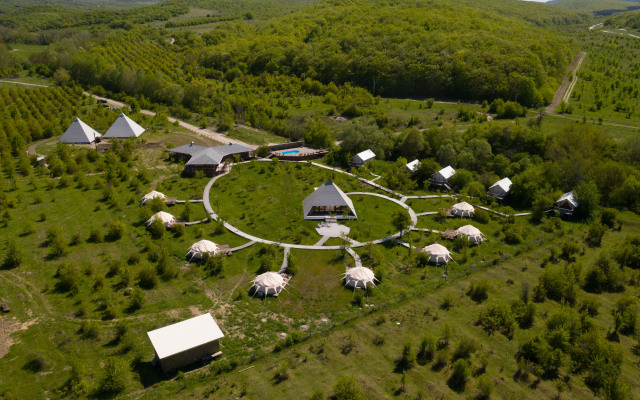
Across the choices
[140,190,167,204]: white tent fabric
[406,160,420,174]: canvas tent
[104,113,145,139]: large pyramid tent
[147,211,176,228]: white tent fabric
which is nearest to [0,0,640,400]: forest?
[406,160,420,174]: canvas tent

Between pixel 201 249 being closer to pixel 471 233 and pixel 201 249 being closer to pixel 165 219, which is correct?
pixel 165 219

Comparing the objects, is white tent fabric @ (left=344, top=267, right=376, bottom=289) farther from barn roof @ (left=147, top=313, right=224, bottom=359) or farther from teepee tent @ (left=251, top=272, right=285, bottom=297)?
barn roof @ (left=147, top=313, right=224, bottom=359)

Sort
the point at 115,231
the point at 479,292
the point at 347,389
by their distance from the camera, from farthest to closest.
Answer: the point at 115,231 < the point at 479,292 < the point at 347,389

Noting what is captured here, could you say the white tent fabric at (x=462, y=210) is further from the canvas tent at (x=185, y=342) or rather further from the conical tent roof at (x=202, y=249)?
the canvas tent at (x=185, y=342)

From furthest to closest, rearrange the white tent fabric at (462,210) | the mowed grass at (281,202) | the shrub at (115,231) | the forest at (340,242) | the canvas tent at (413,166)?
the canvas tent at (413,166)
the white tent fabric at (462,210)
the mowed grass at (281,202)
the shrub at (115,231)
the forest at (340,242)

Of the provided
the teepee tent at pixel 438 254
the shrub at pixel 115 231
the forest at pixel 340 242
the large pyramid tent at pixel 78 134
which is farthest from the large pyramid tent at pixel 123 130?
the teepee tent at pixel 438 254

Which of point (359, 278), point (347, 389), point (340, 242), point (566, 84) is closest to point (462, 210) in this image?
point (340, 242)

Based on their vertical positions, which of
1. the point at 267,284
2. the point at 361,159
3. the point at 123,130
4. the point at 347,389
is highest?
the point at 347,389
